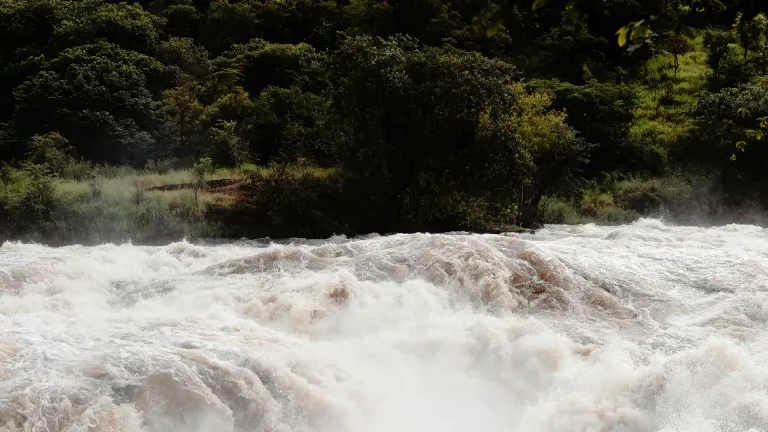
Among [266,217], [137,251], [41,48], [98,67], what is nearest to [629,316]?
[137,251]

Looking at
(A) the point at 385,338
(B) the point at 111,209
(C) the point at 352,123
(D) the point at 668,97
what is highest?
(D) the point at 668,97

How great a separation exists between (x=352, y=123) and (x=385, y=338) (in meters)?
10.1

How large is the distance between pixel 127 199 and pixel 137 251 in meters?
6.08

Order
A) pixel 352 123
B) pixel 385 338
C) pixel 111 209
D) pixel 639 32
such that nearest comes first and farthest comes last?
pixel 639 32
pixel 385 338
pixel 111 209
pixel 352 123

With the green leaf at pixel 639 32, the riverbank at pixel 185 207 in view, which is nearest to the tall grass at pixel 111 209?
the riverbank at pixel 185 207

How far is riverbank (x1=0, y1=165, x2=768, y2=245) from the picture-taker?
16547mm

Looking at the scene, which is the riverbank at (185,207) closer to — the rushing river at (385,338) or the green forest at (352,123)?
the green forest at (352,123)

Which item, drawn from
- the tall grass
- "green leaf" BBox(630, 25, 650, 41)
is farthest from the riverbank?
"green leaf" BBox(630, 25, 650, 41)

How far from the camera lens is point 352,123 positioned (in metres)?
18.0

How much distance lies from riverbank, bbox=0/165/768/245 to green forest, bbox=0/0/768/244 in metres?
0.05

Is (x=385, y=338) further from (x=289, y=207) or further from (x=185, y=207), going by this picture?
(x=185, y=207)

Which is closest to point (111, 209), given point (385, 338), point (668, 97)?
point (385, 338)

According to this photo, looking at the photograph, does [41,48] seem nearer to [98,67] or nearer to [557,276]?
[98,67]

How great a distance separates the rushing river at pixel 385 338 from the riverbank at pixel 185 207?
4.54m
